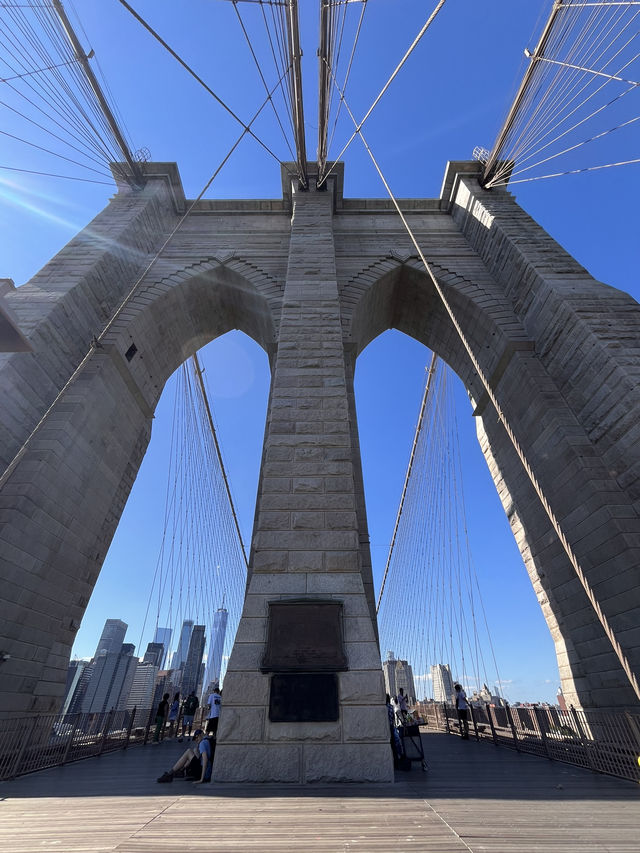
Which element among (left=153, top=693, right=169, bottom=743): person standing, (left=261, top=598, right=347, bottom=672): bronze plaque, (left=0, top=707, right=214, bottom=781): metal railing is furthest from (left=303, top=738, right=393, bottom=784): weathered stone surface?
(left=153, top=693, right=169, bottom=743): person standing

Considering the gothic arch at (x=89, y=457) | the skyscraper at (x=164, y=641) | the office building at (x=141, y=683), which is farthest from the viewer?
the office building at (x=141, y=683)

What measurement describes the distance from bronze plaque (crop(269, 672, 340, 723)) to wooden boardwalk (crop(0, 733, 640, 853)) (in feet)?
1.94

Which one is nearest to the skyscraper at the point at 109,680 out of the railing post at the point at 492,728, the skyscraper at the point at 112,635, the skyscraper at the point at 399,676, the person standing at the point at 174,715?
the skyscraper at the point at 112,635

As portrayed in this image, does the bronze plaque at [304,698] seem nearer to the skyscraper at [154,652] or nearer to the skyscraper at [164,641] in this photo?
the skyscraper at [164,641]

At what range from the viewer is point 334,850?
2.09 metres

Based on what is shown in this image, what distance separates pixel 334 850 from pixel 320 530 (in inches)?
134

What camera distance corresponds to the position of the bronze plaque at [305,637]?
4.33 m

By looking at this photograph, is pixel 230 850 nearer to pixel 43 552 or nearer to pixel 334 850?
pixel 334 850

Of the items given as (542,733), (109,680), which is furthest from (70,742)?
(109,680)

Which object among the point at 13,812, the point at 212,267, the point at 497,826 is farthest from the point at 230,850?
the point at 212,267

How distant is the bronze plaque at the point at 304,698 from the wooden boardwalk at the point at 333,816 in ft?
1.94

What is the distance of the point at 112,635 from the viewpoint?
63.3m

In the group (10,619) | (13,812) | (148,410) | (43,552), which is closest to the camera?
(13,812)

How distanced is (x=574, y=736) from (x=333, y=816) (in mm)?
4704
